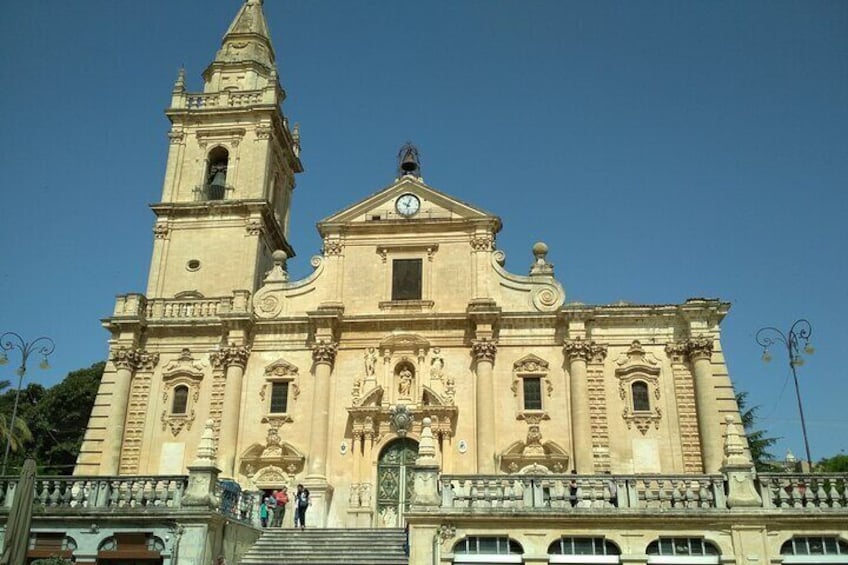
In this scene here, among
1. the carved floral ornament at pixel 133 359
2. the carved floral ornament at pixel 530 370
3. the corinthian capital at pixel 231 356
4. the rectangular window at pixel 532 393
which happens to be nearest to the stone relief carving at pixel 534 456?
the rectangular window at pixel 532 393

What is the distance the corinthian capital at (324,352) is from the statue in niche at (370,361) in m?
1.21

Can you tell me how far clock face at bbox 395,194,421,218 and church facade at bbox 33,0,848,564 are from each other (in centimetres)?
12

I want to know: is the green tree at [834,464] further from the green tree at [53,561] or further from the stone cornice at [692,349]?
the green tree at [53,561]

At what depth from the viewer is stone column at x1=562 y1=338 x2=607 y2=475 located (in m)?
25.3

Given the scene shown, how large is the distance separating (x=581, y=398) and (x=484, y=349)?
364cm

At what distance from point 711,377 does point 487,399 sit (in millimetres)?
7468

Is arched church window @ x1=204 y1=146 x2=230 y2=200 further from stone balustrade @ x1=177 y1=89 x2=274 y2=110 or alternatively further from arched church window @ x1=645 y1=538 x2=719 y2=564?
arched church window @ x1=645 y1=538 x2=719 y2=564

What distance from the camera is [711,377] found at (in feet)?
85.6

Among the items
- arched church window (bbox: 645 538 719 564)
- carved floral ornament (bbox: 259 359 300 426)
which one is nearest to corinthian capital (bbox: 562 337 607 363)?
carved floral ornament (bbox: 259 359 300 426)

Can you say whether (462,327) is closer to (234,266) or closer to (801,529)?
(234,266)

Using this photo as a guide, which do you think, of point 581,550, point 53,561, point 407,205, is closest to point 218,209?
point 407,205

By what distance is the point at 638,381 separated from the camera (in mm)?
26703

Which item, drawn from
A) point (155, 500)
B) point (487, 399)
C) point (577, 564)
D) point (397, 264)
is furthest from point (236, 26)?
point (577, 564)

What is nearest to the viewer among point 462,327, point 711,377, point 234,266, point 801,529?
point 801,529
